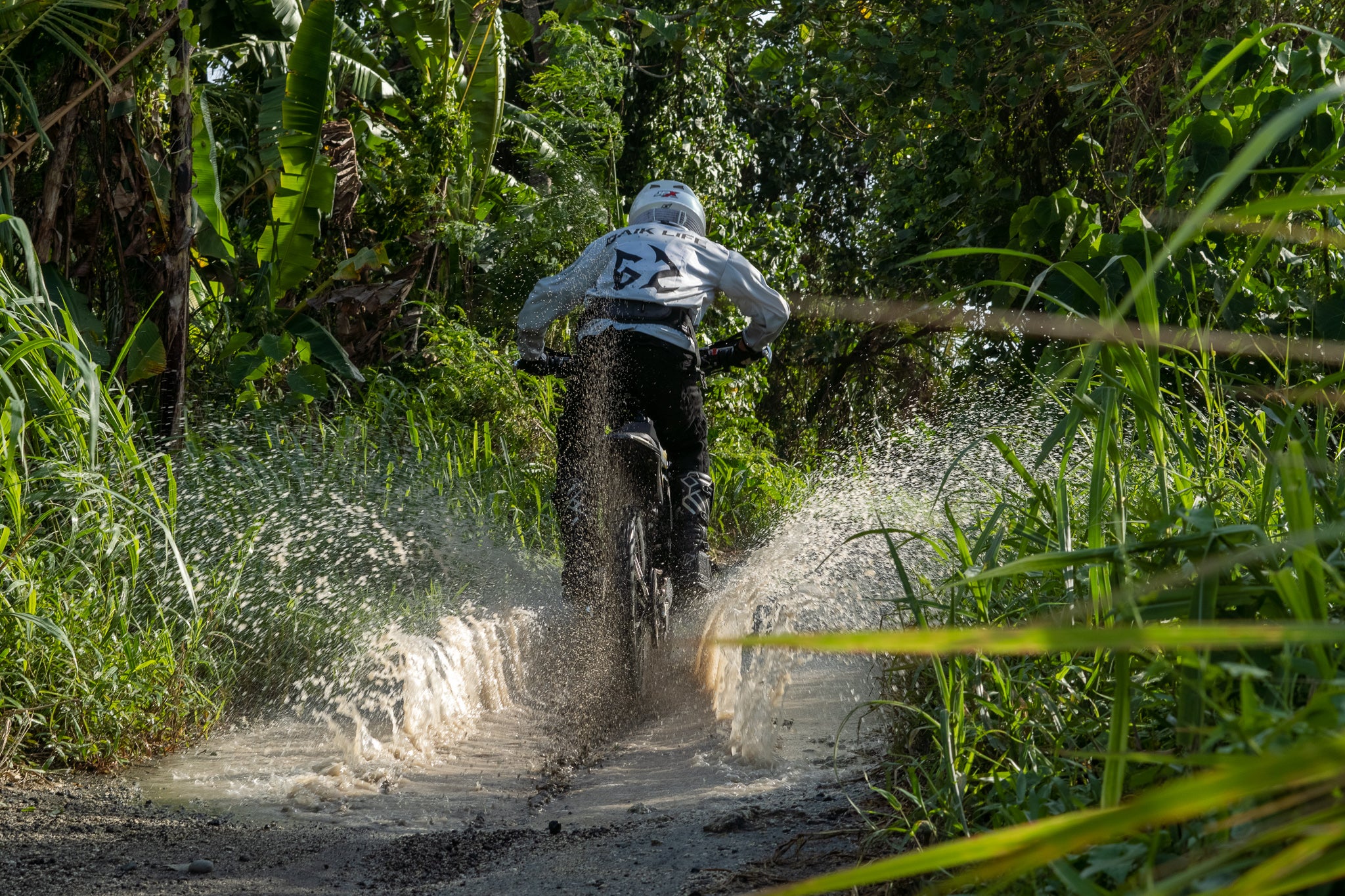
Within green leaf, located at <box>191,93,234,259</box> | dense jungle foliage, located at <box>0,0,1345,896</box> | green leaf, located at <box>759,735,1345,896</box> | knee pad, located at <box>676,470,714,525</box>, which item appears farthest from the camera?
green leaf, located at <box>191,93,234,259</box>

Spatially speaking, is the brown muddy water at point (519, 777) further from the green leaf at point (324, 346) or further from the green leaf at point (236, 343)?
the green leaf at point (236, 343)

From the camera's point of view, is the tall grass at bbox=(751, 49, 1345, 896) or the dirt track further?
the dirt track

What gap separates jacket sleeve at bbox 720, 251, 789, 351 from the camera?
5020 mm

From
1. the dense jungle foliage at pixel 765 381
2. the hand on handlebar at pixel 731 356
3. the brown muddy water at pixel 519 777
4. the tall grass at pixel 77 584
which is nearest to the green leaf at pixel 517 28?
the dense jungle foliage at pixel 765 381

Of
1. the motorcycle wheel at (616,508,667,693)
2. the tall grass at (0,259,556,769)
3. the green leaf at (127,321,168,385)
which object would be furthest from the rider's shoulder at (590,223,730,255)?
the green leaf at (127,321,168,385)

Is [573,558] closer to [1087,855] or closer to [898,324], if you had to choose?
[1087,855]

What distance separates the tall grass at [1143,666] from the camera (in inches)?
32.1

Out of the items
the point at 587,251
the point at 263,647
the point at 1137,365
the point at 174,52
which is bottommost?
the point at 263,647

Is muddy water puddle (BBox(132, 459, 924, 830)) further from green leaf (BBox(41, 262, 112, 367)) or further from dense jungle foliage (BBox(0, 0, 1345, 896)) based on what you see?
green leaf (BBox(41, 262, 112, 367))

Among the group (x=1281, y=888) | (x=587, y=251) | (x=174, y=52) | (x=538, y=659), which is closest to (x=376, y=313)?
(x=174, y=52)

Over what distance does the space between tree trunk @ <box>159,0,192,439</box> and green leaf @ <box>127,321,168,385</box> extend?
0.30 feet

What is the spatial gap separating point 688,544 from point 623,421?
0.59m

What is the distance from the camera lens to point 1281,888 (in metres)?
0.73

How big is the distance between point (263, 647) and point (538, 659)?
129cm
